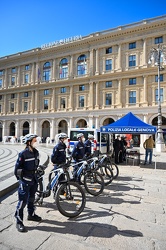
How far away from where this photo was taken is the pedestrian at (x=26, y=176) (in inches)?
135

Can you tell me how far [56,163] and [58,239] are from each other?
94.0 inches

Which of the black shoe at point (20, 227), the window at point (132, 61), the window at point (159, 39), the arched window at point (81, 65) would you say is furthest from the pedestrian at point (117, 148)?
the arched window at point (81, 65)

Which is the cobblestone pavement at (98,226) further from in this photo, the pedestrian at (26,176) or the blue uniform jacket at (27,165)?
the blue uniform jacket at (27,165)

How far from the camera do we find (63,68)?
37938 mm

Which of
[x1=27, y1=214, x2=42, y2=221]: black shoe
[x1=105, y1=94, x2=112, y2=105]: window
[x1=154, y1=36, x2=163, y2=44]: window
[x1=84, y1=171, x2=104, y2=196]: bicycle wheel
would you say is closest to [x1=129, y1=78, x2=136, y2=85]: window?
[x1=105, y1=94, x2=112, y2=105]: window

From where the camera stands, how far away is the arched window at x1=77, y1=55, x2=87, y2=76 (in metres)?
35.9

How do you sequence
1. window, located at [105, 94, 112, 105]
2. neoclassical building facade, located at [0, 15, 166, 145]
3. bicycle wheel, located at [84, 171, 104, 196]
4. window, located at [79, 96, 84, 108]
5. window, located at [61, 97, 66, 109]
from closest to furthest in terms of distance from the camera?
bicycle wheel, located at [84, 171, 104, 196] → neoclassical building facade, located at [0, 15, 166, 145] → window, located at [105, 94, 112, 105] → window, located at [79, 96, 84, 108] → window, located at [61, 97, 66, 109]

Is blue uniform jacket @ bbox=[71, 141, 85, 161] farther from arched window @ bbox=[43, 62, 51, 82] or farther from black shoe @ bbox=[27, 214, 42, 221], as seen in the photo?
arched window @ bbox=[43, 62, 51, 82]

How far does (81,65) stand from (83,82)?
12.0 feet

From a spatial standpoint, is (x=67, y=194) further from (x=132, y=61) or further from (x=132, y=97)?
(x=132, y=61)

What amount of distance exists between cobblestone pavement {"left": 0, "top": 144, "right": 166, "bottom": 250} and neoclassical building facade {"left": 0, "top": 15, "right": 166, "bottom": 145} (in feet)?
87.5

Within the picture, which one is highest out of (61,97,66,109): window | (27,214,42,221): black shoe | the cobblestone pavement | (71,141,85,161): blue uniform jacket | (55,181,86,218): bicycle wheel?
(61,97,66,109): window

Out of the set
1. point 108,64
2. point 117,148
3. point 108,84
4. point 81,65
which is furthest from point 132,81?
point 117,148

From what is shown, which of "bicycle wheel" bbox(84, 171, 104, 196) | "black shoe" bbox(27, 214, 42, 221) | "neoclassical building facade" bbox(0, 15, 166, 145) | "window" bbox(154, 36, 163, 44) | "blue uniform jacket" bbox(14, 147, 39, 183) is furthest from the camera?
"neoclassical building facade" bbox(0, 15, 166, 145)
